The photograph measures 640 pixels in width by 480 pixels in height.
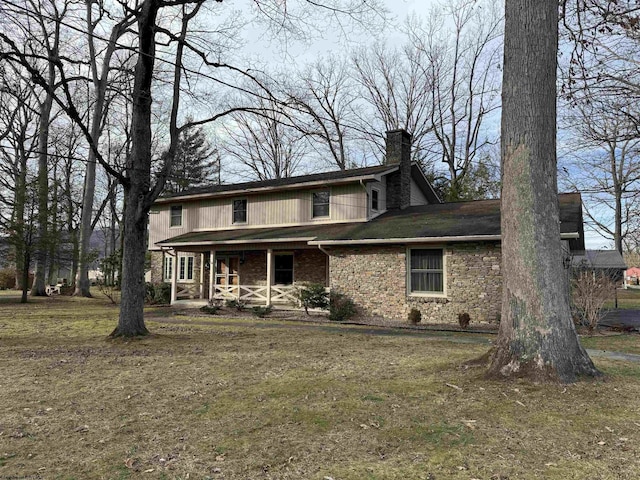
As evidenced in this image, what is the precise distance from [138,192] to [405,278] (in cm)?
830

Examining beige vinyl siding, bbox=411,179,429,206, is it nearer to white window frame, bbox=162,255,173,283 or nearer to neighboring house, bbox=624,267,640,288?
white window frame, bbox=162,255,173,283

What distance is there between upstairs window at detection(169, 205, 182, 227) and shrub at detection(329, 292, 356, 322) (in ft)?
37.6

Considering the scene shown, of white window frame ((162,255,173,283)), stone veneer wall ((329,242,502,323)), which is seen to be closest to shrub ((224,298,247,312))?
stone veneer wall ((329,242,502,323))

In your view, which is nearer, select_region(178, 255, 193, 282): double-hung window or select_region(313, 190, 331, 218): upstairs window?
select_region(313, 190, 331, 218): upstairs window

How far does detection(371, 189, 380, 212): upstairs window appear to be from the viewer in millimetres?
17928

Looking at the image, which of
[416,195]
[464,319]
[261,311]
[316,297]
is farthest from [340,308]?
[416,195]

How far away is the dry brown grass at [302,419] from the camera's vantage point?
3549mm

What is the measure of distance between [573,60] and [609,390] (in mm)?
6911

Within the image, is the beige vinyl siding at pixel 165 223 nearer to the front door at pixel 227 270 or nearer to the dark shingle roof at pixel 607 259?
the front door at pixel 227 270

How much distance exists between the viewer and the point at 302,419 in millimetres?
4688

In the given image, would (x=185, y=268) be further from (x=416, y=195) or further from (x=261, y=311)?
(x=416, y=195)

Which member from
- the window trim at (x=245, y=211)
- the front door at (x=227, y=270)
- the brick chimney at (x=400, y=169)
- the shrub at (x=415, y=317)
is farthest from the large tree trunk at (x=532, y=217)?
the window trim at (x=245, y=211)

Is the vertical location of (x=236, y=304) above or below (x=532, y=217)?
below

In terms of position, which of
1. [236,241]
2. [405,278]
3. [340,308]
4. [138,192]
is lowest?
[340,308]
